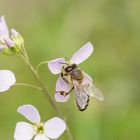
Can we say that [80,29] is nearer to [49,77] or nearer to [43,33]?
[43,33]

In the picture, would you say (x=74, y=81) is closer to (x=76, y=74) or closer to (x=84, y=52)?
(x=76, y=74)

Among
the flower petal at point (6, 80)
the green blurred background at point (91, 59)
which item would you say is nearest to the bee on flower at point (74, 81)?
the flower petal at point (6, 80)

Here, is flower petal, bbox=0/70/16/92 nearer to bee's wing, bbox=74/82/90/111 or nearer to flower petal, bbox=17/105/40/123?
flower petal, bbox=17/105/40/123

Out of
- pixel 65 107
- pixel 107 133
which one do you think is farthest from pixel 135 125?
pixel 65 107

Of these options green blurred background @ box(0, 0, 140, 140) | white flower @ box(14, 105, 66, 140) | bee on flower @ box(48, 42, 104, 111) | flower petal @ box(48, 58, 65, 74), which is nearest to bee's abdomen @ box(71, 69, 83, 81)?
A: bee on flower @ box(48, 42, 104, 111)

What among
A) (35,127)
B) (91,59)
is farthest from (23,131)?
(91,59)

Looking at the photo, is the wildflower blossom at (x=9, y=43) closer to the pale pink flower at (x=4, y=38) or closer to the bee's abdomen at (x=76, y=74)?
the pale pink flower at (x=4, y=38)
